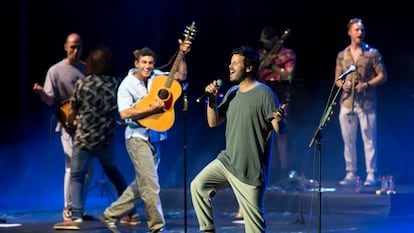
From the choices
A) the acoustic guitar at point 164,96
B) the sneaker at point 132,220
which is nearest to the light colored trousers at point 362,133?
the sneaker at point 132,220

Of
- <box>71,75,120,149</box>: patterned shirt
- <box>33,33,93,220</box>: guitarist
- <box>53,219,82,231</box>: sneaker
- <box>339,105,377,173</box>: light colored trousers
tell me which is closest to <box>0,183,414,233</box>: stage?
<box>53,219,82,231</box>: sneaker

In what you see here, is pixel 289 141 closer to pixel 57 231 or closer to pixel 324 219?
pixel 324 219

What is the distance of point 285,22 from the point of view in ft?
46.6

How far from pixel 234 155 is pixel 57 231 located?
288 centimetres

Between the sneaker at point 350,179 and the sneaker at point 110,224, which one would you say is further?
the sneaker at point 350,179

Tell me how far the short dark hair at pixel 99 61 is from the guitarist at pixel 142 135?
624 mm

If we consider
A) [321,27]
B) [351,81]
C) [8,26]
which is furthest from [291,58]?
[8,26]

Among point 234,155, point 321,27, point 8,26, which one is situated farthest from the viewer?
point 321,27

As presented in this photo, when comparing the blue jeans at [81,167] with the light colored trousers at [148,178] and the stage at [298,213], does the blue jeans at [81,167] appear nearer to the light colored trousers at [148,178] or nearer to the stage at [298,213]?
the stage at [298,213]

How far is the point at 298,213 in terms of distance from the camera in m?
11.7

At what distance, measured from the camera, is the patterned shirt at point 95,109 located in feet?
34.5

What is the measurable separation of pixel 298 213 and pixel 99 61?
3.14 m

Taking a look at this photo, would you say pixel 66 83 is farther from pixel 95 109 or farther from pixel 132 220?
pixel 132 220

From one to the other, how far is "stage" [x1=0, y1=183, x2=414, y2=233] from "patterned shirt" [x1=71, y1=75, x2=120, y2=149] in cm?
98
